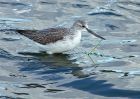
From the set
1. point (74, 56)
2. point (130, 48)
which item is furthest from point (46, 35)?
point (130, 48)

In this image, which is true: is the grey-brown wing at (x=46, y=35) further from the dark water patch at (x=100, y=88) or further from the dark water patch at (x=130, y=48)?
the dark water patch at (x=100, y=88)

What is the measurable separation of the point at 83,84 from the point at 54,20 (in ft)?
21.1

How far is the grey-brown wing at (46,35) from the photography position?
16.5m

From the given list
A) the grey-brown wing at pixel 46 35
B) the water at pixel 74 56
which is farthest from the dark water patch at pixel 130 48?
the grey-brown wing at pixel 46 35

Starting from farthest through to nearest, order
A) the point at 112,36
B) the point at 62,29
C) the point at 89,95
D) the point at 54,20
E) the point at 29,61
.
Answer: the point at 54,20 < the point at 112,36 < the point at 62,29 < the point at 29,61 < the point at 89,95

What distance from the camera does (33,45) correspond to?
17266mm

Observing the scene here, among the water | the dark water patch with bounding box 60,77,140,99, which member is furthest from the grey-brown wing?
the dark water patch with bounding box 60,77,140,99

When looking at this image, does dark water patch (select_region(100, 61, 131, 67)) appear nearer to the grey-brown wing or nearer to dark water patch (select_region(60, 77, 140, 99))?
dark water patch (select_region(60, 77, 140, 99))

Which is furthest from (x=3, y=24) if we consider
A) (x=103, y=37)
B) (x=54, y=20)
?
(x=103, y=37)

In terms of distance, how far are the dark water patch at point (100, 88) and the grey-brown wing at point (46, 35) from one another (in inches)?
97.6

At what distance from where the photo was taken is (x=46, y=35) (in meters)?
16.7

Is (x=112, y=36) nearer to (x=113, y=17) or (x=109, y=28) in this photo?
(x=109, y=28)

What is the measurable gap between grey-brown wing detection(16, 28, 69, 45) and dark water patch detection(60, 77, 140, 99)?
2480 millimetres

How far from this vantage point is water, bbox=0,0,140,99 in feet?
44.2
